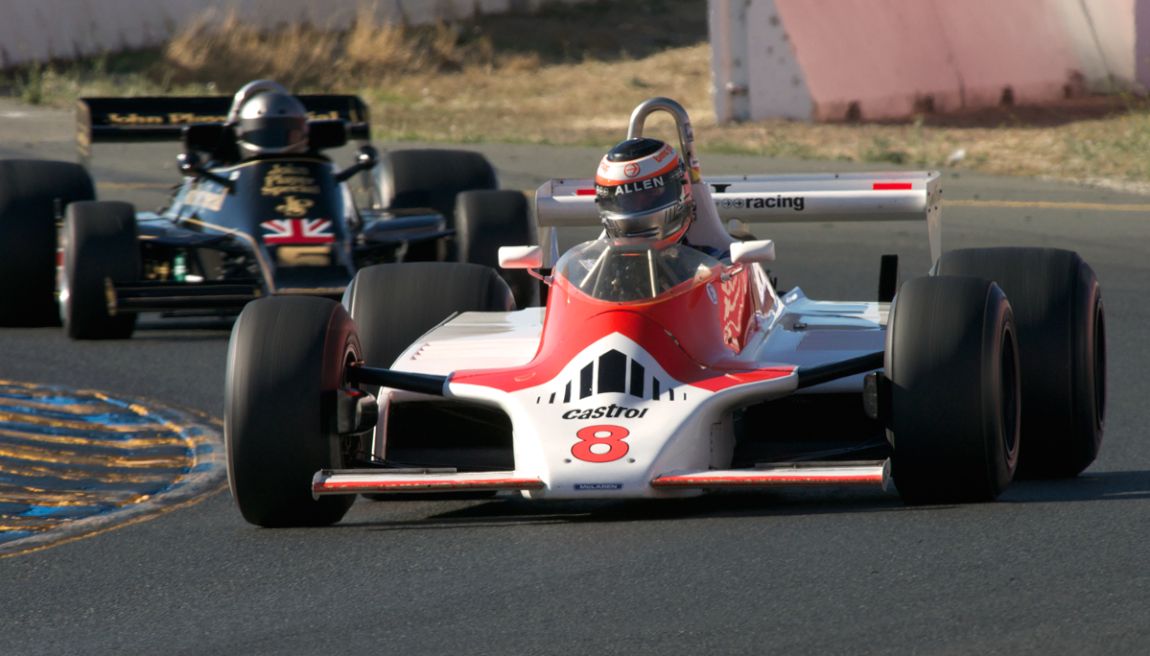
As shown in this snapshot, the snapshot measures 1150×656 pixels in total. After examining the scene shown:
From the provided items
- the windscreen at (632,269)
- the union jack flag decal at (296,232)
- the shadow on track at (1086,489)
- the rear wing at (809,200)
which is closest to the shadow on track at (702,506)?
the shadow on track at (1086,489)

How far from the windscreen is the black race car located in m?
4.74

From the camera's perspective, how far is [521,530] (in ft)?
23.5

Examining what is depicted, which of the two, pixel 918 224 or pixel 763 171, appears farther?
pixel 763 171

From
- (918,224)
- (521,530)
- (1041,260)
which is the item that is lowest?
(918,224)

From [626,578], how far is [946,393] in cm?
132

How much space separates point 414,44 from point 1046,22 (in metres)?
11.9

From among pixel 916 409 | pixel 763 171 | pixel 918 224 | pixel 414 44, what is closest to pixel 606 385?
pixel 916 409

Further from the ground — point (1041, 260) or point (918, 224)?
point (1041, 260)

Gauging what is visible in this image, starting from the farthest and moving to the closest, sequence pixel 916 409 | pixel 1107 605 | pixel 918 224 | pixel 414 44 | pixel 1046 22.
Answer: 1. pixel 414 44
2. pixel 1046 22
3. pixel 918 224
4. pixel 916 409
5. pixel 1107 605

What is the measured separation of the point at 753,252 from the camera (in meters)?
7.78

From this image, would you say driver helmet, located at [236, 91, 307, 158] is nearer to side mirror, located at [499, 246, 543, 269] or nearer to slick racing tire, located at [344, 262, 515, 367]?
slick racing tire, located at [344, 262, 515, 367]

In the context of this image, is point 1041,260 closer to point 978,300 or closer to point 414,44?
point 978,300

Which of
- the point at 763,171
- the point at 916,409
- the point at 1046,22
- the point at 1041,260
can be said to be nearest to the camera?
the point at 916,409

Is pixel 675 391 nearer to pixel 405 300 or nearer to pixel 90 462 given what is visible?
pixel 405 300
